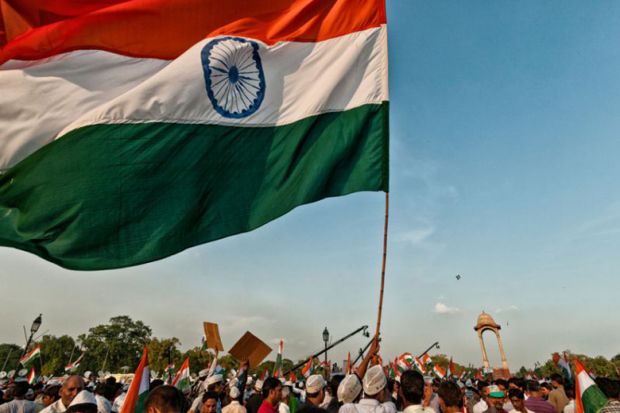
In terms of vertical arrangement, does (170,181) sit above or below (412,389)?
above

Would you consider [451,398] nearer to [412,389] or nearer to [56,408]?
[412,389]

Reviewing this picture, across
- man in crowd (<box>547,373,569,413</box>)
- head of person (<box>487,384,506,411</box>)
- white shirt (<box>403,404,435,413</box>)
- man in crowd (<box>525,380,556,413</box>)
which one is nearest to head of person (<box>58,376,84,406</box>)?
white shirt (<box>403,404,435,413</box>)

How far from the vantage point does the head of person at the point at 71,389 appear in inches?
211

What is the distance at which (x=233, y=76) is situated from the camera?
19.5 ft

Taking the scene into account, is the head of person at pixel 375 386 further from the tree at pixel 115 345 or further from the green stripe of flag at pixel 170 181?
the tree at pixel 115 345

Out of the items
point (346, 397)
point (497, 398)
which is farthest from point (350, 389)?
point (497, 398)

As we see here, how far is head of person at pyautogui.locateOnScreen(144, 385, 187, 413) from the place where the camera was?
3.16 meters

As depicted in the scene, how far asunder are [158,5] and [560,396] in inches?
405

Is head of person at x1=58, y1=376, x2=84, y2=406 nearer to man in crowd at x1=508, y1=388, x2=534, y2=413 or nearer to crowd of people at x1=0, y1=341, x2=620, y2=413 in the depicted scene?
crowd of people at x1=0, y1=341, x2=620, y2=413

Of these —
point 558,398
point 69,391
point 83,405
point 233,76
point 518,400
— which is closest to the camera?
point 83,405

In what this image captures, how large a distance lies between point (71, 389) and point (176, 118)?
3.59m

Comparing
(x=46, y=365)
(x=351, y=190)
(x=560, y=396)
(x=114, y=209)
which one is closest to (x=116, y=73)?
(x=114, y=209)

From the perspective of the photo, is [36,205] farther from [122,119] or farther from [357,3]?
[357,3]

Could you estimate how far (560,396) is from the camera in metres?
9.01
